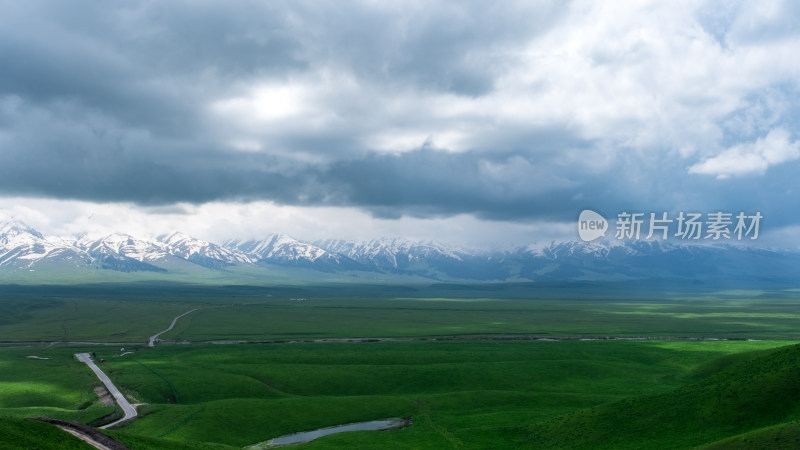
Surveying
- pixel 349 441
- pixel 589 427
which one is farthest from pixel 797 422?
pixel 349 441

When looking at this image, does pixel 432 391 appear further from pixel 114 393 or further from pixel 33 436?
pixel 33 436

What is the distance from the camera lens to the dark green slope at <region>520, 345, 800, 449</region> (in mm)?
55375

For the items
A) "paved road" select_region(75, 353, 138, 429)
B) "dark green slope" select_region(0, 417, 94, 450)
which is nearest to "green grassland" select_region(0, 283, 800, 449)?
"dark green slope" select_region(0, 417, 94, 450)

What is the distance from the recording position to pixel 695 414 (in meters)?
60.8

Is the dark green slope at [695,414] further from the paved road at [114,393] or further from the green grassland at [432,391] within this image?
the paved road at [114,393]

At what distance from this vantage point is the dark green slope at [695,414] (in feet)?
182

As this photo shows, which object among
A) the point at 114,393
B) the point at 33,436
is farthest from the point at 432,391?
the point at 33,436

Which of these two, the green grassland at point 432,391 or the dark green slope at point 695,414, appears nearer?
the dark green slope at point 695,414

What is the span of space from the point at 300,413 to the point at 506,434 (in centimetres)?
3759

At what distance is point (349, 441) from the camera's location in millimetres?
72250

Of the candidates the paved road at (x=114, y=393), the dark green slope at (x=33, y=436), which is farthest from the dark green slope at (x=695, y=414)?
the paved road at (x=114, y=393)

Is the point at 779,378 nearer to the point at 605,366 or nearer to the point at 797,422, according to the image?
the point at 797,422

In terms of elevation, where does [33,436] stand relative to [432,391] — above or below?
above

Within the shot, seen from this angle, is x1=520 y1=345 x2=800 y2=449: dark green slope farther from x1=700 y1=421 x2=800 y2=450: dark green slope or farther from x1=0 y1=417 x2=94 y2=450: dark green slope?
x1=0 y1=417 x2=94 y2=450: dark green slope
